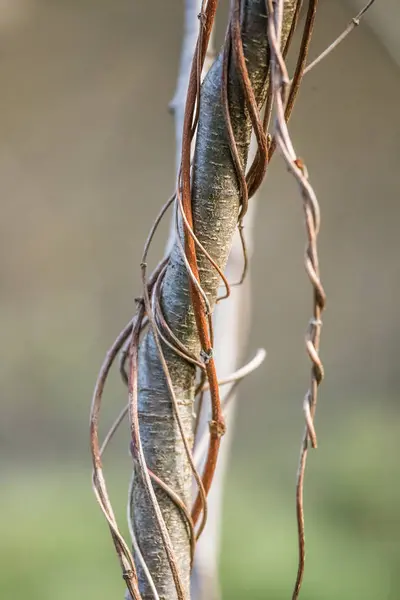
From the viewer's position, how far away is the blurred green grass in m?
0.99

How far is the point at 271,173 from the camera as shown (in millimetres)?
1107

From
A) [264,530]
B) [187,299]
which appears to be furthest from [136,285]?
[187,299]

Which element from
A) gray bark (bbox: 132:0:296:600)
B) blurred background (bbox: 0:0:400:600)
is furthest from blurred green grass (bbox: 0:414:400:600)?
gray bark (bbox: 132:0:296:600)

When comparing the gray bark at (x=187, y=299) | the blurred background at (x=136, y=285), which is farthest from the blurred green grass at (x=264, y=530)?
the gray bark at (x=187, y=299)

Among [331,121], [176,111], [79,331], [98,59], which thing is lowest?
[79,331]

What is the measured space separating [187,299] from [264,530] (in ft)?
2.82

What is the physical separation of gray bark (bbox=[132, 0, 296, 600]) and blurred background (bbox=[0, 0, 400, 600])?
28.7 inches

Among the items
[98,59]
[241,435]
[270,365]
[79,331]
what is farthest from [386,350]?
[98,59]

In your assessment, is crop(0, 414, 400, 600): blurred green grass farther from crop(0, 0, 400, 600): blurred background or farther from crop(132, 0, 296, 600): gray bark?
Result: crop(132, 0, 296, 600): gray bark

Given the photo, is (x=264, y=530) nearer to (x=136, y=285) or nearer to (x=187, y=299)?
(x=136, y=285)

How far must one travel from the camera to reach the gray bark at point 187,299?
295mm

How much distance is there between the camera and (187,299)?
1.11 ft

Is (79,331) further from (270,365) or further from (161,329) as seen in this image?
(161,329)

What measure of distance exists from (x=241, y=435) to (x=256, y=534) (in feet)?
0.63
